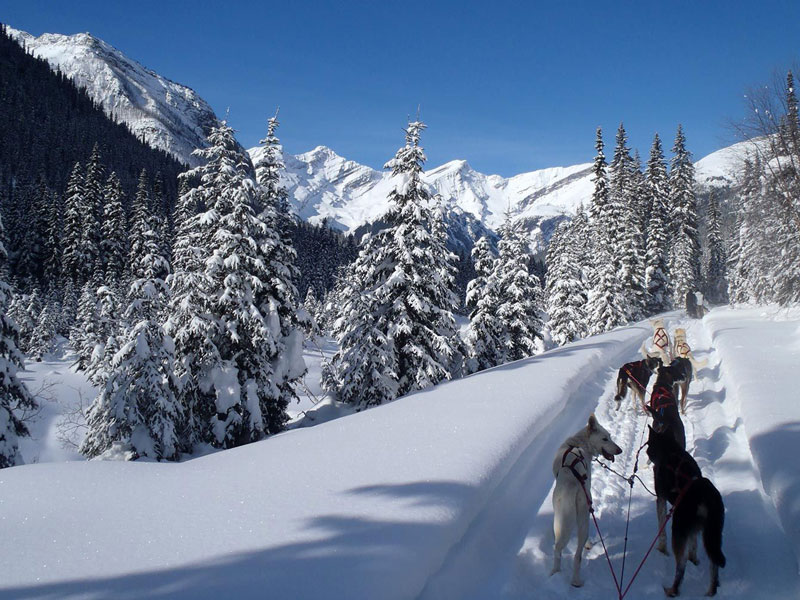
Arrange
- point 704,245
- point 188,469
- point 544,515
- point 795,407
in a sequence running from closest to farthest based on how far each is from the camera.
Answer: point 544,515 → point 188,469 → point 795,407 → point 704,245

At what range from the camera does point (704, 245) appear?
76.1 metres

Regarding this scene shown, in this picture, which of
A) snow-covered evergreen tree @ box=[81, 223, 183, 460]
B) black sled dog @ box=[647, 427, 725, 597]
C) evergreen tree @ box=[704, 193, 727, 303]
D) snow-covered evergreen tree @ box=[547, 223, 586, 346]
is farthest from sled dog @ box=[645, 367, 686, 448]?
evergreen tree @ box=[704, 193, 727, 303]

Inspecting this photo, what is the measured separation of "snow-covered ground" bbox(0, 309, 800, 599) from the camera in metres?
3.50

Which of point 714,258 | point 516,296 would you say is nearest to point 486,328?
point 516,296

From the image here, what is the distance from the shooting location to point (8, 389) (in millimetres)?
11234

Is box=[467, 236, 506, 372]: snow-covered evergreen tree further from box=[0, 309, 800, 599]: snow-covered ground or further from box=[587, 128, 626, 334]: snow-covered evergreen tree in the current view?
box=[0, 309, 800, 599]: snow-covered ground

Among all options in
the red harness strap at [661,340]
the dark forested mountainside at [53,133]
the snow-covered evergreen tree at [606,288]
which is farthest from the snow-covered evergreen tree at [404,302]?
the dark forested mountainside at [53,133]

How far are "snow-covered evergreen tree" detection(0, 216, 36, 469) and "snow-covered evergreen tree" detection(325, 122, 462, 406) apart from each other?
926 cm

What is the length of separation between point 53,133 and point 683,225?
6323 inches

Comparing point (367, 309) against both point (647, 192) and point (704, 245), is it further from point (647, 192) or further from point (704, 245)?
point (704, 245)

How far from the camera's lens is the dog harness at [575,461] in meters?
4.13

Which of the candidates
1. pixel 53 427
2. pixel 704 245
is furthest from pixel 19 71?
pixel 704 245

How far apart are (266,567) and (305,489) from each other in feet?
4.86

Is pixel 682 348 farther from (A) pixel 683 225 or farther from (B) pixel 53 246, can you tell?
(B) pixel 53 246
